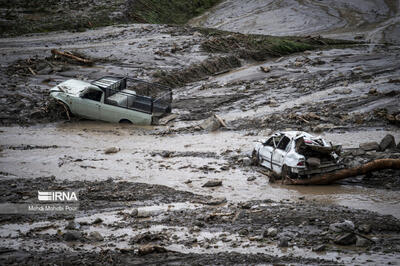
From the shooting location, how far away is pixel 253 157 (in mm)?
14094

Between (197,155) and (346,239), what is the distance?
297 inches

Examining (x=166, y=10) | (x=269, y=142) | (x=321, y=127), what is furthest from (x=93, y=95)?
(x=166, y=10)

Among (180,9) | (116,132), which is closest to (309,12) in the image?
(180,9)

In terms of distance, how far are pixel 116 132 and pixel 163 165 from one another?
14.3 ft

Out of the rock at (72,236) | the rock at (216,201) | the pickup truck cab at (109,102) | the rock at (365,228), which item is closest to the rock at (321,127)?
the pickup truck cab at (109,102)

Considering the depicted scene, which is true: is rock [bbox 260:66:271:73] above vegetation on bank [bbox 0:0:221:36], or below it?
below

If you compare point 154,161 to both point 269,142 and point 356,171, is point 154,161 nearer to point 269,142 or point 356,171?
point 269,142

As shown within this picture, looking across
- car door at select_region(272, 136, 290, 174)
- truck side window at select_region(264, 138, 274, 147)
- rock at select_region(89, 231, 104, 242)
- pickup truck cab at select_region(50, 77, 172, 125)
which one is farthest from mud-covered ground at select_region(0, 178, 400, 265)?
pickup truck cab at select_region(50, 77, 172, 125)

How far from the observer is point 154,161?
14.8m

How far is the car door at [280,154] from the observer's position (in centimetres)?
1266

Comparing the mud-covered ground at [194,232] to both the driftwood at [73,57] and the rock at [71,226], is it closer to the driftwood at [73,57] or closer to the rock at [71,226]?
the rock at [71,226]

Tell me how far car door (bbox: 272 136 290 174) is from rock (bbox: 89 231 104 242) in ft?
18.7

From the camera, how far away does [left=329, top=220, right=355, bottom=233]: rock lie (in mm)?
8914

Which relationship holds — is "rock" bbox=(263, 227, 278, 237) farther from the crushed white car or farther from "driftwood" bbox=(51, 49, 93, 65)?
"driftwood" bbox=(51, 49, 93, 65)
